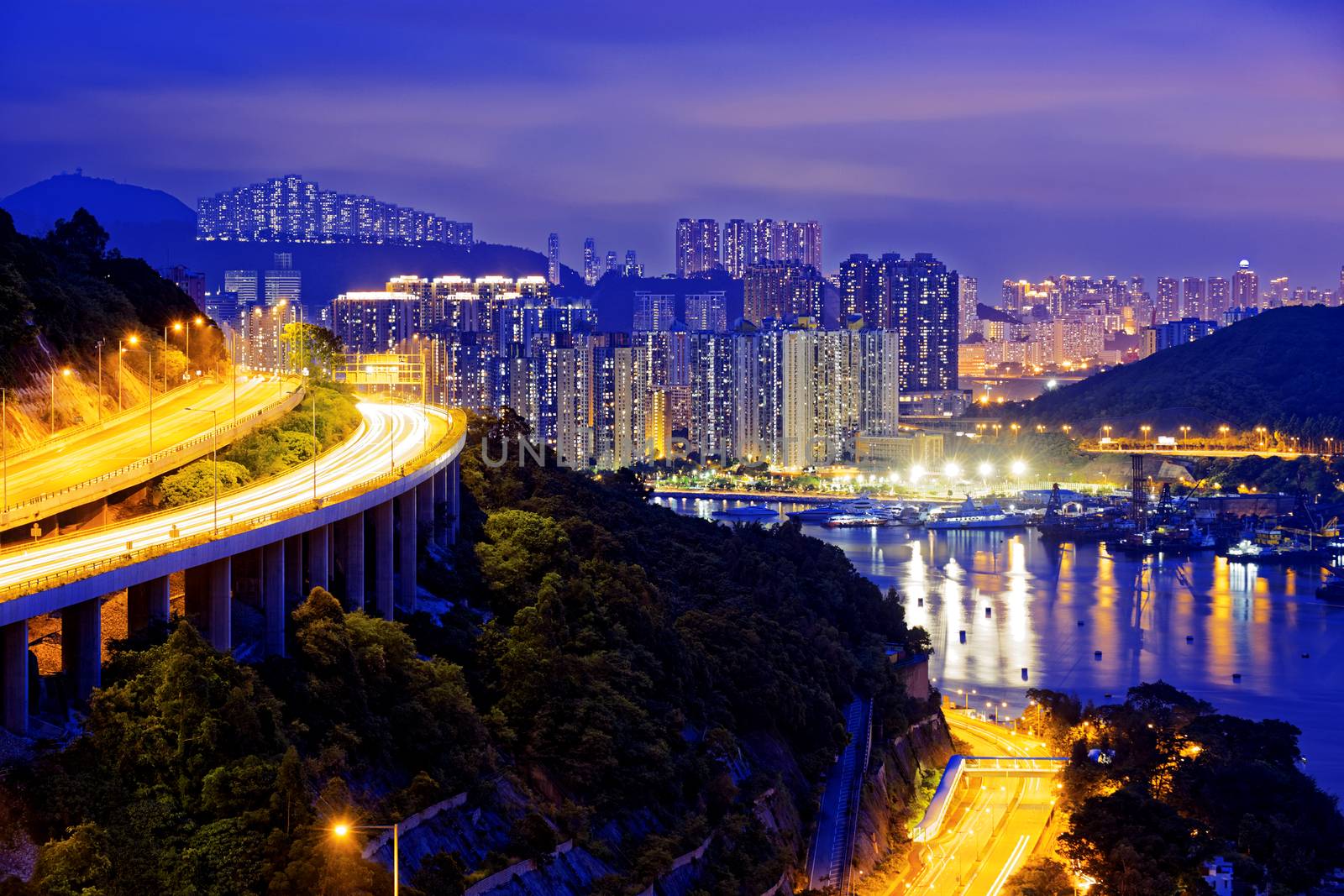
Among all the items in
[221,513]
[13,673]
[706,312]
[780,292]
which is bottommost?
[13,673]

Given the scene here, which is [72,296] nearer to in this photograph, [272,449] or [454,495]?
[272,449]

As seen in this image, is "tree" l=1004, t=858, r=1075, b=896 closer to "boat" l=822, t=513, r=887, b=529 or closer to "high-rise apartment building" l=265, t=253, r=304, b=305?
"boat" l=822, t=513, r=887, b=529

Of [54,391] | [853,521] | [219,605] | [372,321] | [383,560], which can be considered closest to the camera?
[219,605]

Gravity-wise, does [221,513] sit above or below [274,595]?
above

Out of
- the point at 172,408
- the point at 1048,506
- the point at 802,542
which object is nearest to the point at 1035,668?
the point at 802,542

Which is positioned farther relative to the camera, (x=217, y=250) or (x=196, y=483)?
(x=217, y=250)

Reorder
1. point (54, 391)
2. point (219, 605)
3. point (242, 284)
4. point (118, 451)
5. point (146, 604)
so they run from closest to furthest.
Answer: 1. point (146, 604)
2. point (219, 605)
3. point (118, 451)
4. point (54, 391)
5. point (242, 284)

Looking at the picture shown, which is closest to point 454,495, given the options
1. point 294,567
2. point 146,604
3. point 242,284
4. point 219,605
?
point 294,567

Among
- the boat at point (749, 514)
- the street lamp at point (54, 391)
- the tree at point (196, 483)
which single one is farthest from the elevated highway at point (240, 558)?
the boat at point (749, 514)

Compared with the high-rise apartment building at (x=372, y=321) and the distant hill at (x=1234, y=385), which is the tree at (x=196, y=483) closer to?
the high-rise apartment building at (x=372, y=321)
